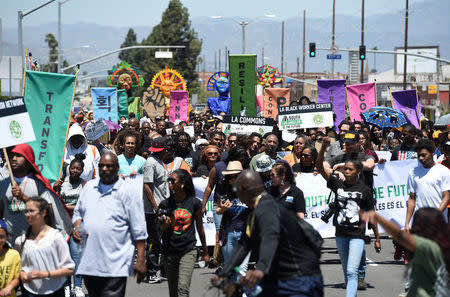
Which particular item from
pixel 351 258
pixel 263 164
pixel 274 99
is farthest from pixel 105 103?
pixel 351 258

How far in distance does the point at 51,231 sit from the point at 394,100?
13.8 meters

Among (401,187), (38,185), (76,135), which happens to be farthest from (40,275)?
(401,187)

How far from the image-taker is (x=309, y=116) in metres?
15.2

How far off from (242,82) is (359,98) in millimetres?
3652

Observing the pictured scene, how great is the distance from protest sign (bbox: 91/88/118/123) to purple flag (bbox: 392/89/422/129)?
24.4 ft

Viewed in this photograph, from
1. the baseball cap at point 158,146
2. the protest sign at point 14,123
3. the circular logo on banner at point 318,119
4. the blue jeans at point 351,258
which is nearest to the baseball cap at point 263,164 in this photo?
the blue jeans at point 351,258

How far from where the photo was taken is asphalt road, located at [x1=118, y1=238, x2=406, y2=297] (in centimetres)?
935

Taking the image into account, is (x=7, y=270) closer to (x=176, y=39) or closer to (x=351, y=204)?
(x=351, y=204)

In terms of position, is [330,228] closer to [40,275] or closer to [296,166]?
[296,166]

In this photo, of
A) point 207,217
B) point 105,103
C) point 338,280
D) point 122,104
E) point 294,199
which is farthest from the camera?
point 122,104

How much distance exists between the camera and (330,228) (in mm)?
12055

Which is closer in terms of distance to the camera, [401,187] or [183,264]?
[183,264]

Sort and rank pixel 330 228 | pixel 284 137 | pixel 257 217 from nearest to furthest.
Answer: pixel 257 217 → pixel 330 228 → pixel 284 137

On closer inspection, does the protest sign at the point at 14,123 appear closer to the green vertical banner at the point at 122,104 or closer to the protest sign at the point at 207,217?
the protest sign at the point at 207,217
